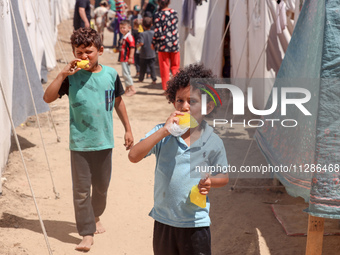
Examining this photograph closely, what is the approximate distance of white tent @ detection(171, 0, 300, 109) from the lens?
698 cm

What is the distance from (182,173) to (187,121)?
0.28m

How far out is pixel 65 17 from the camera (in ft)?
74.9

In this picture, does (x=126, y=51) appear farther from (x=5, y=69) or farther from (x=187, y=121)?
(x=187, y=121)

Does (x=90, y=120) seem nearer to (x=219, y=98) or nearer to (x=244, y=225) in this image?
(x=219, y=98)

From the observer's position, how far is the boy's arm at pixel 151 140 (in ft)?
6.88

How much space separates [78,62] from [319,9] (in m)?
1.60

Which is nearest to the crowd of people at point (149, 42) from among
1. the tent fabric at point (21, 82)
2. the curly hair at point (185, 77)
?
the tent fabric at point (21, 82)

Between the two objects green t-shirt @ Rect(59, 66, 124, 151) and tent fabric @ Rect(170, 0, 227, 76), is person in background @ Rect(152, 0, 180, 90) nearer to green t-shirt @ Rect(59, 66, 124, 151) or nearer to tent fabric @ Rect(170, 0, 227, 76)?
tent fabric @ Rect(170, 0, 227, 76)

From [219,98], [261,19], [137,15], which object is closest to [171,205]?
[219,98]

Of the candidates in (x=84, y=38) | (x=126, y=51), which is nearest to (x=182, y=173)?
(x=84, y=38)

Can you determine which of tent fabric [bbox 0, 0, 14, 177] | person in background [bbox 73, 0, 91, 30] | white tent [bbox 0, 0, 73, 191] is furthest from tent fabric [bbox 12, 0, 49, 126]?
person in background [bbox 73, 0, 91, 30]

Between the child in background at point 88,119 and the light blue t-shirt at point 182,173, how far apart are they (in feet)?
3.96

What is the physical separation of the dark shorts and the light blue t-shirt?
4cm

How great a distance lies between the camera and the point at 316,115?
9.70 ft
